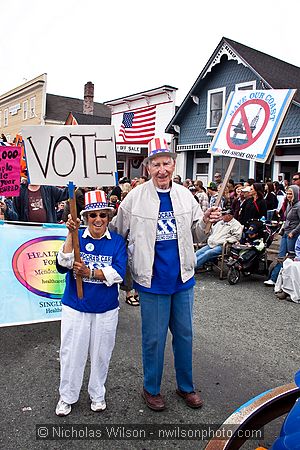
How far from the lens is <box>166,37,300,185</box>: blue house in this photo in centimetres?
1414

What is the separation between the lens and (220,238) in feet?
26.1

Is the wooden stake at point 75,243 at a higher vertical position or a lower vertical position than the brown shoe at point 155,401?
higher

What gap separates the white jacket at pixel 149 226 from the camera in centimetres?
311

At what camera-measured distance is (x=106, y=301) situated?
10.0 feet

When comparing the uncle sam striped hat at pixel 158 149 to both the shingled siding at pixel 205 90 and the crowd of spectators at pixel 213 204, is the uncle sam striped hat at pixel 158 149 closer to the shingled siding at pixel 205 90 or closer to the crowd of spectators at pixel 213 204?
the crowd of spectators at pixel 213 204

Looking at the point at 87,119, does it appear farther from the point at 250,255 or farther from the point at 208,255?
the point at 250,255

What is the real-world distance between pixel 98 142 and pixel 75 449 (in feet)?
7.67

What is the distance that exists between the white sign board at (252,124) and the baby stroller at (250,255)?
4025 millimetres

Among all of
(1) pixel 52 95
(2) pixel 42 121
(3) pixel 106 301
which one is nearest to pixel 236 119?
(3) pixel 106 301

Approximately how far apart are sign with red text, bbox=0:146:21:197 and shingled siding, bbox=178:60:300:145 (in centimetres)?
1200

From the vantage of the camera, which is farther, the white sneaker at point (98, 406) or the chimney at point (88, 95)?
the chimney at point (88, 95)

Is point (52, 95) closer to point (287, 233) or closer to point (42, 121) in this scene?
point (42, 121)

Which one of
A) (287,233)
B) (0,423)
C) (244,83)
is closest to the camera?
(0,423)

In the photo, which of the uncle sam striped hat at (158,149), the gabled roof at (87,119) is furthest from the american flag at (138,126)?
the uncle sam striped hat at (158,149)
